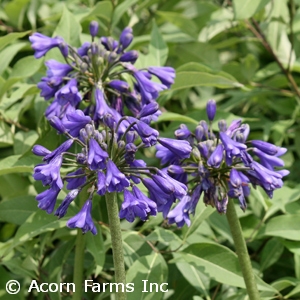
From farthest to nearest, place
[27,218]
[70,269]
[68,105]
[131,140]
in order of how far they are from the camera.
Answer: [70,269], [27,218], [68,105], [131,140]

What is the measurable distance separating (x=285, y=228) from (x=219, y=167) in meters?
0.69

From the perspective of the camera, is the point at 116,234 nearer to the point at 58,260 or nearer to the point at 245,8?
the point at 58,260

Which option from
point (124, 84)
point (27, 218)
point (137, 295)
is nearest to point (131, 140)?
point (124, 84)

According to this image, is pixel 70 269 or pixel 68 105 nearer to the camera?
pixel 68 105

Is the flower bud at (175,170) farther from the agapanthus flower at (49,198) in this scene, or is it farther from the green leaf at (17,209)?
the green leaf at (17,209)

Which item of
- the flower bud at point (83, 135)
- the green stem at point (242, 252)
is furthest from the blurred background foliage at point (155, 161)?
the flower bud at point (83, 135)

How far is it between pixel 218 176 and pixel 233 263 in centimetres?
50

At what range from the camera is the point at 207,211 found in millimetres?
2775

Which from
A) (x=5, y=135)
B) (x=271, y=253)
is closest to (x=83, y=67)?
(x=5, y=135)

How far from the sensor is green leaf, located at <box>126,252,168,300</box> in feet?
8.52

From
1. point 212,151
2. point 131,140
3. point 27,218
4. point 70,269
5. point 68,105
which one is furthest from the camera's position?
point 70,269

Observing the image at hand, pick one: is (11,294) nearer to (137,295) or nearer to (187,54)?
(137,295)

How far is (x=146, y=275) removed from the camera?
267 cm

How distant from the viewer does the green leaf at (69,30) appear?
3291 millimetres
